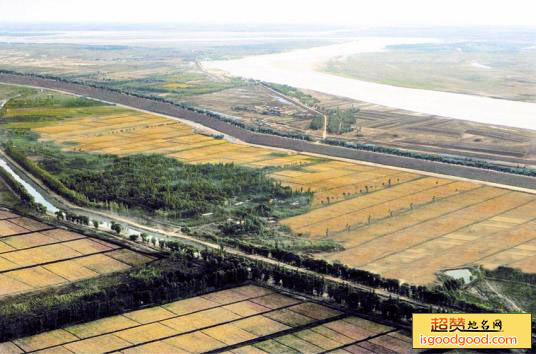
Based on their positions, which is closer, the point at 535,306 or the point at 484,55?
the point at 535,306

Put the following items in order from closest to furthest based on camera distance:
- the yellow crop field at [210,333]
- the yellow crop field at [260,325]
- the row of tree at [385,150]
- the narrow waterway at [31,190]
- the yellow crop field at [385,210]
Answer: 1. the yellow crop field at [210,333]
2. the yellow crop field at [260,325]
3. the yellow crop field at [385,210]
4. the narrow waterway at [31,190]
5. the row of tree at [385,150]

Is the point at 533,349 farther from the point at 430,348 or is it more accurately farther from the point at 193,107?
the point at 193,107

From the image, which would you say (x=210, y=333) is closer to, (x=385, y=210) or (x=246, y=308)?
(x=246, y=308)

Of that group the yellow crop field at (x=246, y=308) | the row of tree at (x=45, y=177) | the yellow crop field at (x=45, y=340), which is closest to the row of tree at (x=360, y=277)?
the yellow crop field at (x=246, y=308)

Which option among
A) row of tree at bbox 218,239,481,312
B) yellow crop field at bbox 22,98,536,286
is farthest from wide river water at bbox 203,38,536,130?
row of tree at bbox 218,239,481,312

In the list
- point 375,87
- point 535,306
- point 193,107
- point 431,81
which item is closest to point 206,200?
point 535,306

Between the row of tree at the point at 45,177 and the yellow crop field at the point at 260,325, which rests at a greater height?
the row of tree at the point at 45,177

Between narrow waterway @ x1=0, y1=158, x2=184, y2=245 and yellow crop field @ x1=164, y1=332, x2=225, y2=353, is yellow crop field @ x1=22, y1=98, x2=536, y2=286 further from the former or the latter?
yellow crop field @ x1=164, y1=332, x2=225, y2=353

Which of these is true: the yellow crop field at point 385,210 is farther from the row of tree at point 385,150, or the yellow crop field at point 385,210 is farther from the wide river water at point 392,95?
the wide river water at point 392,95
